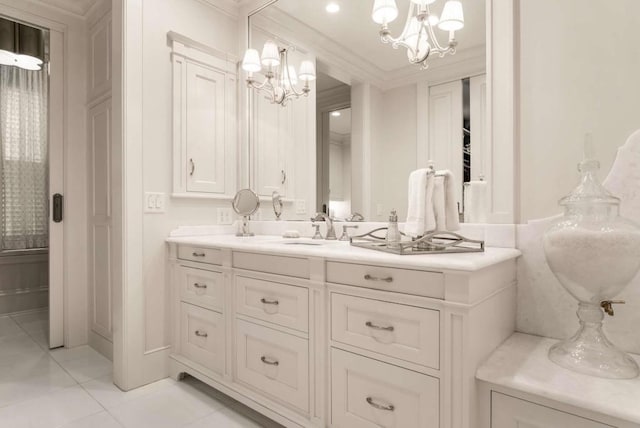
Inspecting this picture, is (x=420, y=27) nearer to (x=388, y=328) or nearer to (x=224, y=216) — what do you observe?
(x=388, y=328)

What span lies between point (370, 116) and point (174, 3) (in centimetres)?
149

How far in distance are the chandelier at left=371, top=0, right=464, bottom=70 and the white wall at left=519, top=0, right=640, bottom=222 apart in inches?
11.4

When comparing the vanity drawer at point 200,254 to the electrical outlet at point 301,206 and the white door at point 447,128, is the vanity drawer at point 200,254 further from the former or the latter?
the white door at point 447,128

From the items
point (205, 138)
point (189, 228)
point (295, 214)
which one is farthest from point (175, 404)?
point (205, 138)

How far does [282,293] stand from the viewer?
1604 mm

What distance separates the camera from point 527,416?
1.10 metres

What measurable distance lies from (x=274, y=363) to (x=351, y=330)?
1.59 feet

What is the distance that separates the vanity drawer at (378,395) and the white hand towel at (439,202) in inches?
23.3

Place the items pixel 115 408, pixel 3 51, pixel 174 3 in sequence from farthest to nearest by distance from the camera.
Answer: pixel 3 51 → pixel 174 3 → pixel 115 408

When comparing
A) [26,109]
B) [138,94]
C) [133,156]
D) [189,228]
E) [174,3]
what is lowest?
[189,228]

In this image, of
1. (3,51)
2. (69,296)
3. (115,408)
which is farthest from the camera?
(3,51)

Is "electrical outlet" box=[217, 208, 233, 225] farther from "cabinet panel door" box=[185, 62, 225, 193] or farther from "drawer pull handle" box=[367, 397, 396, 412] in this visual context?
"drawer pull handle" box=[367, 397, 396, 412]

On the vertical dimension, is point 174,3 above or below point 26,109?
above

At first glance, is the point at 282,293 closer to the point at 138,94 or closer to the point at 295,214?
the point at 295,214
